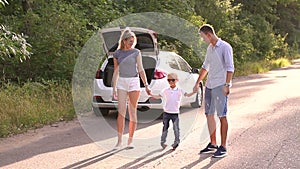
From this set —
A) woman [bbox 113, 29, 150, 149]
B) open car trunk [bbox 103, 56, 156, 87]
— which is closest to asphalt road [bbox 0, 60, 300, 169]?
woman [bbox 113, 29, 150, 149]

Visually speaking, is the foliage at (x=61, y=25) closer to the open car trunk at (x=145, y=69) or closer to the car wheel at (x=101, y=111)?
the open car trunk at (x=145, y=69)

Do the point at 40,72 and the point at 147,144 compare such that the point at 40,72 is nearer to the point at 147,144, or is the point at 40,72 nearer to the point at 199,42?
the point at 147,144

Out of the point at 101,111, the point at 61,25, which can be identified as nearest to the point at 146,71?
the point at 101,111

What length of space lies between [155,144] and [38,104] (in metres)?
3.72

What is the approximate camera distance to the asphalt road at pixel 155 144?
6.33 metres

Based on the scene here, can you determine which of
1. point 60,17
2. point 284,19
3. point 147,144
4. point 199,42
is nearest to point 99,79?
point 147,144

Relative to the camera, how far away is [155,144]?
7.57 m

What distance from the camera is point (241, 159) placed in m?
6.46

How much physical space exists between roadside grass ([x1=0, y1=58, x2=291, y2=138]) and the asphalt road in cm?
33

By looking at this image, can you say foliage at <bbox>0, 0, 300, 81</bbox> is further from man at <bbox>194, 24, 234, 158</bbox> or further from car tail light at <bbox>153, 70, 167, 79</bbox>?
man at <bbox>194, 24, 234, 158</bbox>

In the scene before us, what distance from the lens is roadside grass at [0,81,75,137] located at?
9.03 meters

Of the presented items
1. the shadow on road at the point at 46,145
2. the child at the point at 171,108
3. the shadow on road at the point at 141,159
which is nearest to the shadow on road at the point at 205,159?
the shadow on road at the point at 141,159

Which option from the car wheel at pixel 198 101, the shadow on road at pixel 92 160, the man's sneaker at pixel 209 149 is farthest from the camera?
the car wheel at pixel 198 101

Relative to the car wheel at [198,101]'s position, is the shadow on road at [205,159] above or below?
below
